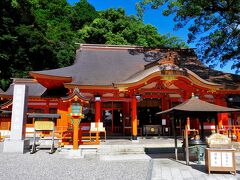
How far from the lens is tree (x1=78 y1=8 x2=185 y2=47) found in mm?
32188

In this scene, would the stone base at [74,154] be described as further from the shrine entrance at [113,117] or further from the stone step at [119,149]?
the shrine entrance at [113,117]

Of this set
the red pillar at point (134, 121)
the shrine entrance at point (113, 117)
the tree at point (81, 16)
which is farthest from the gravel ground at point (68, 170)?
the tree at point (81, 16)

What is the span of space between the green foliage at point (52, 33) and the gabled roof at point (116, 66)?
11.0 m

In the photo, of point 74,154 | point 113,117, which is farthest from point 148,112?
point 74,154

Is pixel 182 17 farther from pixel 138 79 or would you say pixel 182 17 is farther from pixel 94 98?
pixel 94 98

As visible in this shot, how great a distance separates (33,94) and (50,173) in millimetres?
10616

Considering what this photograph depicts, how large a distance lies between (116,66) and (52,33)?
17419 millimetres

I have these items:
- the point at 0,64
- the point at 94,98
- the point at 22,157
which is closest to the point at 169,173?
the point at 22,157

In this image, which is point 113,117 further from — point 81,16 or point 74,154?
point 81,16

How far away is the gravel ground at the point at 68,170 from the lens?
20.7ft

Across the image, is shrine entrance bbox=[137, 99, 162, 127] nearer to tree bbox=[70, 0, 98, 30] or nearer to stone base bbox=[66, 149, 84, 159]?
stone base bbox=[66, 149, 84, 159]

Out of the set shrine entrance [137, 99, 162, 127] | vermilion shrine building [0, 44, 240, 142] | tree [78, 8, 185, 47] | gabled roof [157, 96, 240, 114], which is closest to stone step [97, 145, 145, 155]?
vermilion shrine building [0, 44, 240, 142]

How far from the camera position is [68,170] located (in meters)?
7.17

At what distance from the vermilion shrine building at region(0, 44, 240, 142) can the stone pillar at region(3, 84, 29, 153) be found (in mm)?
1900
